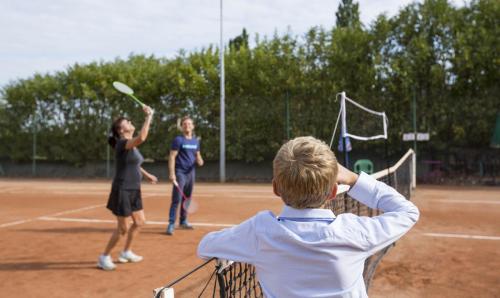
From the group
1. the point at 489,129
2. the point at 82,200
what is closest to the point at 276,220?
the point at 82,200

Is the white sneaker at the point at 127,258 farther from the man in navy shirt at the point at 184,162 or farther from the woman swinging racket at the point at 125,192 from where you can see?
the man in navy shirt at the point at 184,162

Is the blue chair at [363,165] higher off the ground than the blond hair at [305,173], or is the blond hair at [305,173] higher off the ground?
the blond hair at [305,173]

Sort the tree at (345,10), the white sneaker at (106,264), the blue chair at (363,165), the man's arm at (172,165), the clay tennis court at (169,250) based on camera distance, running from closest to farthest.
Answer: the clay tennis court at (169,250), the white sneaker at (106,264), the man's arm at (172,165), the blue chair at (363,165), the tree at (345,10)

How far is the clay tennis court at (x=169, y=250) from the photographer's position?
4453 millimetres

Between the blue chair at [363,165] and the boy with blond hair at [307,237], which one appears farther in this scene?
the blue chair at [363,165]

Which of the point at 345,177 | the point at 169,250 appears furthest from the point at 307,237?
the point at 169,250

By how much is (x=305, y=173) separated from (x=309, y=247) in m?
0.23

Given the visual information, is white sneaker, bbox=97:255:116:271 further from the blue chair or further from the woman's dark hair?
the blue chair

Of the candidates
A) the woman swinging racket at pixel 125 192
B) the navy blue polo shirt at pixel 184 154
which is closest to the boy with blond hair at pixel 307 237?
the woman swinging racket at pixel 125 192

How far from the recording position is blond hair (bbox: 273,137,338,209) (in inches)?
61.1

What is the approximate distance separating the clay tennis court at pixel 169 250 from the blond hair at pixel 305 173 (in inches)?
118

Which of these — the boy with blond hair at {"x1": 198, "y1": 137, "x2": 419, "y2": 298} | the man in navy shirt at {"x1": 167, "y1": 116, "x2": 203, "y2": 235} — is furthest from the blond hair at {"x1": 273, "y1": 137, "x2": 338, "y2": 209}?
the man in navy shirt at {"x1": 167, "y1": 116, "x2": 203, "y2": 235}

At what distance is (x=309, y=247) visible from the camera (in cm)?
151

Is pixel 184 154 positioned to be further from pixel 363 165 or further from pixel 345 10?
pixel 345 10
